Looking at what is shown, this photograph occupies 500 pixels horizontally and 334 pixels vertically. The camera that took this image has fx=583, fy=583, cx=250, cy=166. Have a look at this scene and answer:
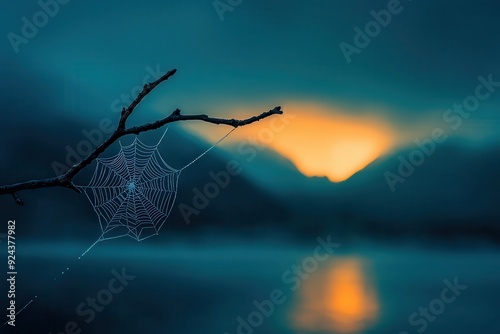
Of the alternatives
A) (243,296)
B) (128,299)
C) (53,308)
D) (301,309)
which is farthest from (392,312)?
(53,308)

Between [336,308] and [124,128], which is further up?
[124,128]

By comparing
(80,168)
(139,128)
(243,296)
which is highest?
(139,128)

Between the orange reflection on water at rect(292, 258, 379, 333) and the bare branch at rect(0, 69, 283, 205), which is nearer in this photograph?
the bare branch at rect(0, 69, 283, 205)

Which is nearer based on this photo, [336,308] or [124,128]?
[124,128]

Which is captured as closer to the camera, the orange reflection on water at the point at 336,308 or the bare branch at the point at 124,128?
the bare branch at the point at 124,128

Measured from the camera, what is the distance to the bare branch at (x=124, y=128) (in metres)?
2.25

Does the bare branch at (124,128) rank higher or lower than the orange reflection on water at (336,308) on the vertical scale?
higher

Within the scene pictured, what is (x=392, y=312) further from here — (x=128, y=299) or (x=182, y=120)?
(x=182, y=120)

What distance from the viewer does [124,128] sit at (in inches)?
92.1

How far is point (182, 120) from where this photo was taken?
2262 millimetres

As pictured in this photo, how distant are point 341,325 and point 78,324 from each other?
1762 cm

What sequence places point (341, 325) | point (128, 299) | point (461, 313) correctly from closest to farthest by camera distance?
point (341, 325) → point (461, 313) → point (128, 299)

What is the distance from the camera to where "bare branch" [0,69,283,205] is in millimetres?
2248

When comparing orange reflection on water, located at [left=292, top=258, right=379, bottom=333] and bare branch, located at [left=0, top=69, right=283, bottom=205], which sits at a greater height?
bare branch, located at [left=0, top=69, right=283, bottom=205]
